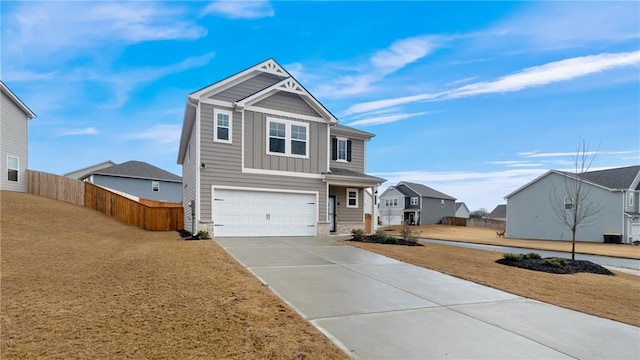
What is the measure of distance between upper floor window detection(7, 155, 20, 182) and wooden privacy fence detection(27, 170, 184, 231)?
2.90ft

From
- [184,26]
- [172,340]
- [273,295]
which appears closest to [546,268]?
[273,295]

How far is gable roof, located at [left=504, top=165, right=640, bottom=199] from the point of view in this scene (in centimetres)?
2730

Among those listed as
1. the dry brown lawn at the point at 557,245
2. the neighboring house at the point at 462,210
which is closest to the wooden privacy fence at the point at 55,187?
the dry brown lawn at the point at 557,245

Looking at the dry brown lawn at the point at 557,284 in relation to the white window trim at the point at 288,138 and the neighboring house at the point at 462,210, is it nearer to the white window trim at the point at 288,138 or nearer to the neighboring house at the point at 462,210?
the white window trim at the point at 288,138

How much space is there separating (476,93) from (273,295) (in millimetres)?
17190

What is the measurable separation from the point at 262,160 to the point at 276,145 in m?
1.07

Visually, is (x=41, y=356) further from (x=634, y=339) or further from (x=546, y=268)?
(x=546, y=268)

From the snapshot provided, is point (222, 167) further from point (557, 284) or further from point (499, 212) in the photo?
point (499, 212)

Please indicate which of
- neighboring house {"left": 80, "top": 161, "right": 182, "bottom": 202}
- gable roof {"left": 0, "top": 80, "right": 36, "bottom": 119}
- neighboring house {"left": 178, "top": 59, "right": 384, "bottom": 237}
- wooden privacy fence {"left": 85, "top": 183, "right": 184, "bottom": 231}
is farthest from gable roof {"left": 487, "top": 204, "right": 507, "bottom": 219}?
gable roof {"left": 0, "top": 80, "right": 36, "bottom": 119}

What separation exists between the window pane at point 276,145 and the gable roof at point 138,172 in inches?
903

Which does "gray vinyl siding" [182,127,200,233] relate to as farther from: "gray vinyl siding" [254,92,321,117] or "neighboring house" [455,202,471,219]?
"neighboring house" [455,202,471,219]

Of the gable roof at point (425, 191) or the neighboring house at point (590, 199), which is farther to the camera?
the gable roof at point (425, 191)

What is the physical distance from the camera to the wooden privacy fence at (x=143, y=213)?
18625 mm

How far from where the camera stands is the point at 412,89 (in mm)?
19688
